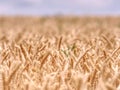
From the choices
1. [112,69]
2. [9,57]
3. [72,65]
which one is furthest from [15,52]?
[112,69]

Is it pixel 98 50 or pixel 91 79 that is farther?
pixel 98 50

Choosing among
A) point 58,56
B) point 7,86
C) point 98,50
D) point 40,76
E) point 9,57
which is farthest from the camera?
point 98,50

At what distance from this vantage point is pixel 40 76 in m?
2.45

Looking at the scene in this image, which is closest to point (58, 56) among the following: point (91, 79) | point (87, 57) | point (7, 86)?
point (87, 57)

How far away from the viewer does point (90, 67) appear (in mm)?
2570

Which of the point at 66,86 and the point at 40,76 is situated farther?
the point at 40,76

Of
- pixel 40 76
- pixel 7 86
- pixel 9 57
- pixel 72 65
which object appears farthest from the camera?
pixel 9 57

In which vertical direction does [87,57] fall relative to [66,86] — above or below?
above

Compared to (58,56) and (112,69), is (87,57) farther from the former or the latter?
(112,69)

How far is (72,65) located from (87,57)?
310 mm

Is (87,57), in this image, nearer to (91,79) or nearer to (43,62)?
(43,62)

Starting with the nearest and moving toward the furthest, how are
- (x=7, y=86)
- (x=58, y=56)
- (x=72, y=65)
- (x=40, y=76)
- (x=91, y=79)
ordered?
(x=7, y=86)
(x=91, y=79)
(x=40, y=76)
(x=72, y=65)
(x=58, y=56)

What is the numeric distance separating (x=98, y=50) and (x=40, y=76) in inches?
36.9

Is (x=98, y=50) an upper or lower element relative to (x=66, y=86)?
upper
